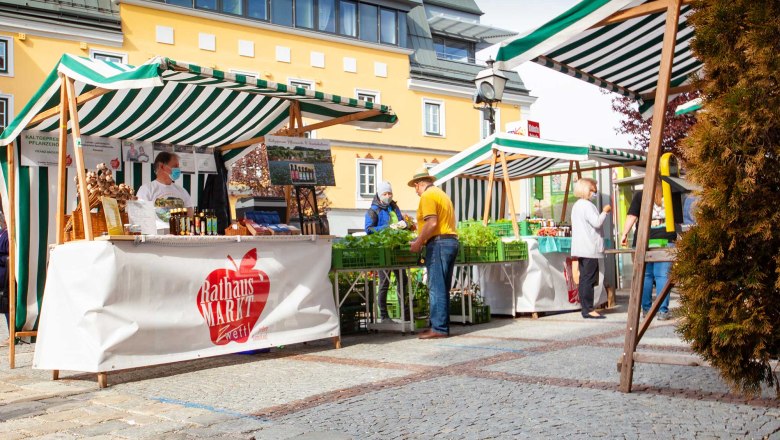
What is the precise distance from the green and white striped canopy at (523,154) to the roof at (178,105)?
3.55 metres

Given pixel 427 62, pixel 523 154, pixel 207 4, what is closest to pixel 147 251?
pixel 523 154

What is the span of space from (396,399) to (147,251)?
2.58 meters

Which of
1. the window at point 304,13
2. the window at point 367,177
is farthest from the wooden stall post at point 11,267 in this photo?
the window at point 367,177

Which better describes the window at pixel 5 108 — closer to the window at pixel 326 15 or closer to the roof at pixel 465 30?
the window at pixel 326 15

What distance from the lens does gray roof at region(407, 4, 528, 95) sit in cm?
3412

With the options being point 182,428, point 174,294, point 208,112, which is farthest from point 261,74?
point 182,428

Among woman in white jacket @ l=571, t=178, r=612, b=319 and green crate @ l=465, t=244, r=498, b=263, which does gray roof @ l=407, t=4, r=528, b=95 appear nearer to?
woman in white jacket @ l=571, t=178, r=612, b=319

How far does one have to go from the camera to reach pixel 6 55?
24.6 metres

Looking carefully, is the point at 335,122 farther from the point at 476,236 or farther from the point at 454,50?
the point at 454,50

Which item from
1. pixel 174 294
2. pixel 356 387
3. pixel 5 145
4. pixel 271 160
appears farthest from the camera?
pixel 5 145

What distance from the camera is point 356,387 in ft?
18.8

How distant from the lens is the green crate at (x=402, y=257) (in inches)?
356

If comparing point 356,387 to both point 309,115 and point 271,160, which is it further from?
point 309,115

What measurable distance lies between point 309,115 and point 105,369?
426 centimetres
